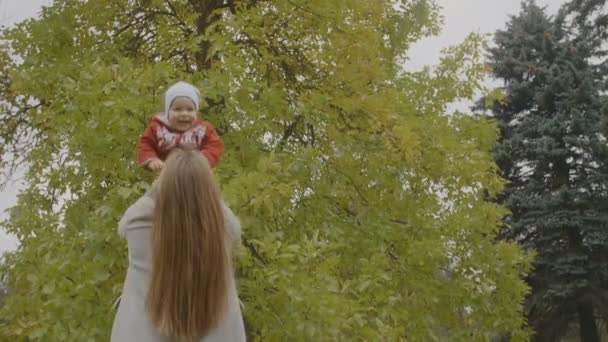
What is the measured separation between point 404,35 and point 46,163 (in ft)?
14.8

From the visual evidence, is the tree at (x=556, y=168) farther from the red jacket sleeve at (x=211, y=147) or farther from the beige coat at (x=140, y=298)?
the beige coat at (x=140, y=298)

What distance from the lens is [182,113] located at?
300 cm

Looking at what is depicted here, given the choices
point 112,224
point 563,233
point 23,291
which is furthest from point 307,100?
point 563,233

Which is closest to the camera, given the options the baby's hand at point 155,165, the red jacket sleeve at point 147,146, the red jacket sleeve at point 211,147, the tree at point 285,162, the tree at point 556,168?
the baby's hand at point 155,165

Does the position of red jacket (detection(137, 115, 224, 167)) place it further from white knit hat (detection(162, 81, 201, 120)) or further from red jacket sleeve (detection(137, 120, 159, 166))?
white knit hat (detection(162, 81, 201, 120))

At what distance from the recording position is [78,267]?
15.0 ft

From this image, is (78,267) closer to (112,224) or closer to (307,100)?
(112,224)

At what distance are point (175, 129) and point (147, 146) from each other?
0.49 feet

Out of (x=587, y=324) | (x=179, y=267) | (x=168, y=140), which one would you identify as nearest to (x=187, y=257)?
(x=179, y=267)

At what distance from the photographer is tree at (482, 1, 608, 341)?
57.1 feet

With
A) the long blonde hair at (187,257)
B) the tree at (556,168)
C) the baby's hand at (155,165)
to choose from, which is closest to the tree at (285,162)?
the baby's hand at (155,165)

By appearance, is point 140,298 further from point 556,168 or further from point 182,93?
point 556,168

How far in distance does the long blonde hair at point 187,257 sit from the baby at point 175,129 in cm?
68

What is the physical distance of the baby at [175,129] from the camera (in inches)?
118
